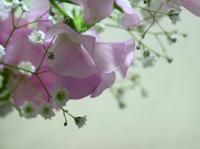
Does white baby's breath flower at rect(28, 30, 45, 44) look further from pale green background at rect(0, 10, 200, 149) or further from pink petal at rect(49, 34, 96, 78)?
pale green background at rect(0, 10, 200, 149)

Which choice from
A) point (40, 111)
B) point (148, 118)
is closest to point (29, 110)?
point (40, 111)

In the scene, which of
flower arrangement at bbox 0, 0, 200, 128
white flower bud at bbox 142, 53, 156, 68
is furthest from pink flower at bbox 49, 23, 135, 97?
white flower bud at bbox 142, 53, 156, 68

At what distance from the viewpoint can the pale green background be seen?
3.16 feet

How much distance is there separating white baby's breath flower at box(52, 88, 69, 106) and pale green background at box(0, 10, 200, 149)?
60 cm

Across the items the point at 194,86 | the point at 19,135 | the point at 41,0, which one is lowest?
the point at 19,135

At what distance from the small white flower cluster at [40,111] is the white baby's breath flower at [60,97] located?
0.01 m

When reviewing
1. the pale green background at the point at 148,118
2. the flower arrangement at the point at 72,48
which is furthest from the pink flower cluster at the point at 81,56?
the pale green background at the point at 148,118

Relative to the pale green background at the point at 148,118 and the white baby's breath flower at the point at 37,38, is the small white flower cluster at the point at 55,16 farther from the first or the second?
the pale green background at the point at 148,118

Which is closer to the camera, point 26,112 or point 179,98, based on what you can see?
point 26,112

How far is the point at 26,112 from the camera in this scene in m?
0.38

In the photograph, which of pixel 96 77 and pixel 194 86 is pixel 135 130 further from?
pixel 96 77

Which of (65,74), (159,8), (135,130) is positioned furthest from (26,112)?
(135,130)

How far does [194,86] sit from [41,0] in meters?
0.64

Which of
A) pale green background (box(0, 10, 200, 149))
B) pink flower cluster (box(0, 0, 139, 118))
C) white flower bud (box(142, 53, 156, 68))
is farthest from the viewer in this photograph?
pale green background (box(0, 10, 200, 149))
